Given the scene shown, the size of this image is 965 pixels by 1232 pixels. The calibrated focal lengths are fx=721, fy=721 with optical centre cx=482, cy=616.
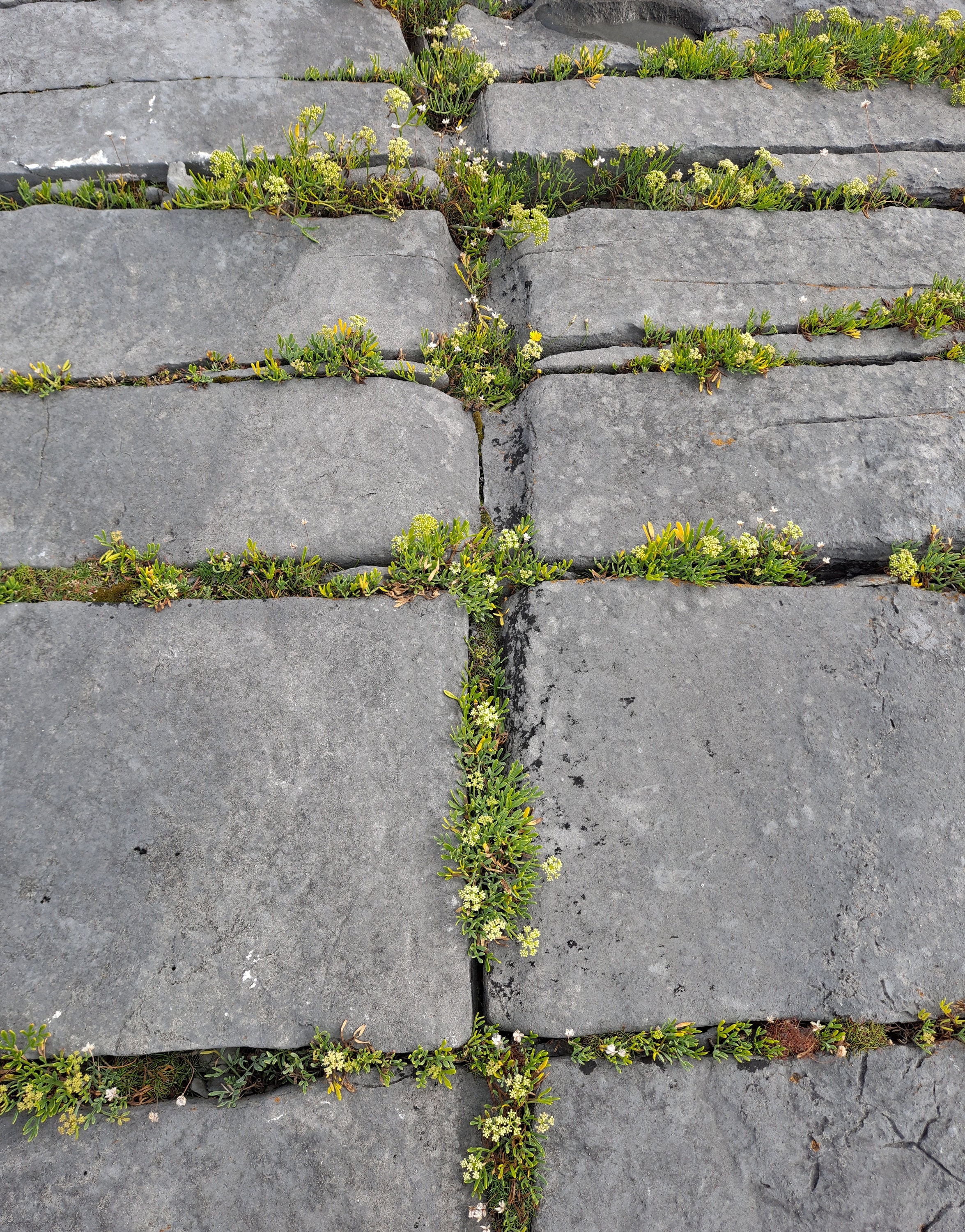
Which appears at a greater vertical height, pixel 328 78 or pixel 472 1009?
pixel 328 78

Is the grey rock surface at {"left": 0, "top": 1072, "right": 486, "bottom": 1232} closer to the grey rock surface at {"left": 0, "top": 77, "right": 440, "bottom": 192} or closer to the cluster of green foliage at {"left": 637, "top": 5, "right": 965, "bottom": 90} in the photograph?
the grey rock surface at {"left": 0, "top": 77, "right": 440, "bottom": 192}

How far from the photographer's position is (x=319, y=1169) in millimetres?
1869

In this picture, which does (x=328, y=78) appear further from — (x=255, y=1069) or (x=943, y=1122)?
(x=943, y=1122)

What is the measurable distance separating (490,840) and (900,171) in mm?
3747

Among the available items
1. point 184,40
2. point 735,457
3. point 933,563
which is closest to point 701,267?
point 735,457

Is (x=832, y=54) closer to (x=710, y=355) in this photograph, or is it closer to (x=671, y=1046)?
(x=710, y=355)

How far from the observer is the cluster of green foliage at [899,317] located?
3.04m

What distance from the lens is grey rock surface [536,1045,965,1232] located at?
6.18ft

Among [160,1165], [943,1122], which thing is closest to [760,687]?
[943,1122]

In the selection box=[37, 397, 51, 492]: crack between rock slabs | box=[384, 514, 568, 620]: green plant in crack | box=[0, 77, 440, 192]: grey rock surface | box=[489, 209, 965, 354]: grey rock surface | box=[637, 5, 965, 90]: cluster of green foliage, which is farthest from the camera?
box=[637, 5, 965, 90]: cluster of green foliage

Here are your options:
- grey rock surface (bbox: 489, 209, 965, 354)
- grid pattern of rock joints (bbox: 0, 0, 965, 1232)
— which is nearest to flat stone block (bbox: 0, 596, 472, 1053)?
grid pattern of rock joints (bbox: 0, 0, 965, 1232)

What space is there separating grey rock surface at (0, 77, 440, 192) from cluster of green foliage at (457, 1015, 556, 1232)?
3496mm

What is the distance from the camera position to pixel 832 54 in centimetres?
371

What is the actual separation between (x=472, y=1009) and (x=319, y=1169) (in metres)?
0.54
